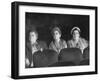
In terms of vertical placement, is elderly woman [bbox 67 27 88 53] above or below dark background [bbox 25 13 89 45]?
below

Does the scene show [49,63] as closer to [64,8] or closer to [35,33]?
[35,33]

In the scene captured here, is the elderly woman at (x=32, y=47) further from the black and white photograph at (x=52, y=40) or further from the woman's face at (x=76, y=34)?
the woman's face at (x=76, y=34)

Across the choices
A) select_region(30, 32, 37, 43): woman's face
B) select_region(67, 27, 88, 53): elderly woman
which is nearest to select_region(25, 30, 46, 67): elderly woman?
select_region(30, 32, 37, 43): woman's face

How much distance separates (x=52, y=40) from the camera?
1635mm

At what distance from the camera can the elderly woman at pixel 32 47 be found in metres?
1.57

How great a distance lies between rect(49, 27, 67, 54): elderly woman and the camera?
1.64 metres

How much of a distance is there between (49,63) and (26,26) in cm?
24

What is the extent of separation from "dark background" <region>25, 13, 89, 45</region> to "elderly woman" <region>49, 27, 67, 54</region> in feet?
0.06

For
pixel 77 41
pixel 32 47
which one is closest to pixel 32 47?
pixel 32 47

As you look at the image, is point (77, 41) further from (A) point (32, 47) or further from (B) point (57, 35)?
(A) point (32, 47)

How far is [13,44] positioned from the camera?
155cm

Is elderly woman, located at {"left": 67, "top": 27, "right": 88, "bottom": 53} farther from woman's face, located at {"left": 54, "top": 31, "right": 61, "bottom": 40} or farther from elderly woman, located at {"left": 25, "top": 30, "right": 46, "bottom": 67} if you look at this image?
elderly woman, located at {"left": 25, "top": 30, "right": 46, "bottom": 67}

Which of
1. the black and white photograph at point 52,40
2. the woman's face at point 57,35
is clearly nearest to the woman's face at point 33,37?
the black and white photograph at point 52,40

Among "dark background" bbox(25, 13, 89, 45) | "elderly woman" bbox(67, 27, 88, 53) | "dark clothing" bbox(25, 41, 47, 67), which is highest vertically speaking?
"dark background" bbox(25, 13, 89, 45)
